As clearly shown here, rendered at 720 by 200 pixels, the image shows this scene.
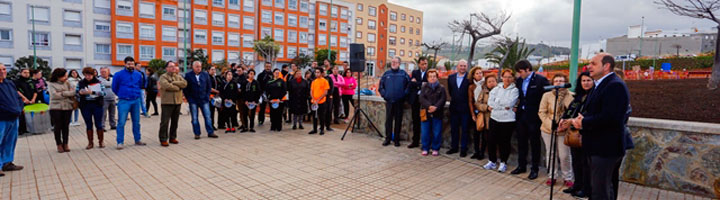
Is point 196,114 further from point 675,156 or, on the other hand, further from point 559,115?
point 675,156

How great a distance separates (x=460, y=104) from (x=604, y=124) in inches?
128

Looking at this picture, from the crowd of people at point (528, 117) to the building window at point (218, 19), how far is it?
4551 centimetres

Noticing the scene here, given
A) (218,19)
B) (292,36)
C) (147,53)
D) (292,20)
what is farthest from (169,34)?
(292,20)

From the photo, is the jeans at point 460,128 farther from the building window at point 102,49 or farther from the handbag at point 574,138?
the building window at point 102,49

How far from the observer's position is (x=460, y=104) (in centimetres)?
659

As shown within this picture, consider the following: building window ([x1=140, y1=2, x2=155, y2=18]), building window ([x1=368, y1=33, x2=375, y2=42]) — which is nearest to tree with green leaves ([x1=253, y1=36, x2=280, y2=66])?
building window ([x1=140, y1=2, x2=155, y2=18])

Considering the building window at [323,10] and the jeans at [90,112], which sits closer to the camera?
the jeans at [90,112]

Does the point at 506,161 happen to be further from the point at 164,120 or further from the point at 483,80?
the point at 164,120

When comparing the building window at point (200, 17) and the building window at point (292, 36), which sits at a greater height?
the building window at point (200, 17)

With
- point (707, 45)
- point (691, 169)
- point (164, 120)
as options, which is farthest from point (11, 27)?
point (707, 45)

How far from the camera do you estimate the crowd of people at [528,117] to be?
3.46 meters

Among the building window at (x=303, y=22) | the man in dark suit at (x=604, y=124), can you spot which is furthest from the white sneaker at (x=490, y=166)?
the building window at (x=303, y=22)

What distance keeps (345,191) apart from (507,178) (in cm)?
240

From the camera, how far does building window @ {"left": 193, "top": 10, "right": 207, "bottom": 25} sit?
4709cm
